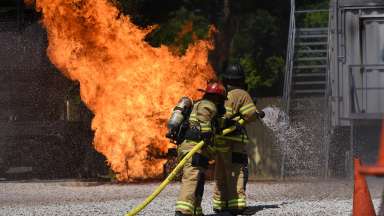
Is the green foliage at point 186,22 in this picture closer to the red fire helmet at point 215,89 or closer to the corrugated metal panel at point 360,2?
the corrugated metal panel at point 360,2

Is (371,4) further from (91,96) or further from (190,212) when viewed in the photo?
(190,212)

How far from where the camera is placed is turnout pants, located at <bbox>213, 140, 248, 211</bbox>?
11.0 metres

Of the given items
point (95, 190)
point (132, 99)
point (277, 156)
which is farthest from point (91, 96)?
point (277, 156)

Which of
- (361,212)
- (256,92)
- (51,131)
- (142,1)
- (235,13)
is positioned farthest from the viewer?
(235,13)

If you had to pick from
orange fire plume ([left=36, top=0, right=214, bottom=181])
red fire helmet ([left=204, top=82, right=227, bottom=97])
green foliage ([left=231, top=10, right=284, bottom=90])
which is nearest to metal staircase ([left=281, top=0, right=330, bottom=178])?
orange fire plume ([left=36, top=0, right=214, bottom=181])

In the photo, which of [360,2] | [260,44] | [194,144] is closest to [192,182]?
[194,144]

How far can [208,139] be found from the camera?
10.1 metres

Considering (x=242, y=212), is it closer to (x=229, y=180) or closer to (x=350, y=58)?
(x=229, y=180)

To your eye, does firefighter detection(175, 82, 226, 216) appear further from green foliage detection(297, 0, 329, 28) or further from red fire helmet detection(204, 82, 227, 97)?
green foliage detection(297, 0, 329, 28)

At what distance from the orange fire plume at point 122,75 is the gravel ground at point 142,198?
70 cm

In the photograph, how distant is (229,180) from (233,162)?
24cm

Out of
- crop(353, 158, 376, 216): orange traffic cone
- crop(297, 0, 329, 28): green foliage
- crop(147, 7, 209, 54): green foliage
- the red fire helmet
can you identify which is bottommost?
crop(353, 158, 376, 216): orange traffic cone

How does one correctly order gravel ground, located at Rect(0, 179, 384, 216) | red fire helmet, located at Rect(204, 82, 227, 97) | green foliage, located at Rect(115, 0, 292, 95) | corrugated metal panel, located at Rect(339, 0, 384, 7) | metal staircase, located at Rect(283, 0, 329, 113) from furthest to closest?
green foliage, located at Rect(115, 0, 292, 95) < metal staircase, located at Rect(283, 0, 329, 113) < corrugated metal panel, located at Rect(339, 0, 384, 7) < gravel ground, located at Rect(0, 179, 384, 216) < red fire helmet, located at Rect(204, 82, 227, 97)

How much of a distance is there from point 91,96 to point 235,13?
80.7 ft
